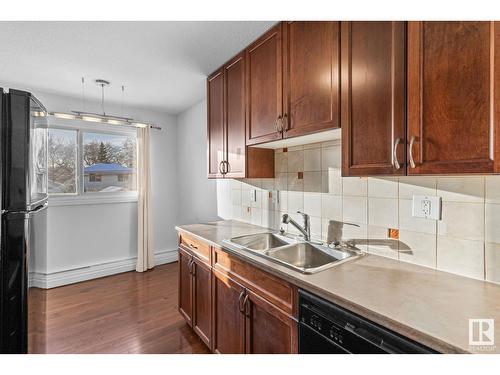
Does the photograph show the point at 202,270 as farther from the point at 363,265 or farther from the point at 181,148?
the point at 181,148

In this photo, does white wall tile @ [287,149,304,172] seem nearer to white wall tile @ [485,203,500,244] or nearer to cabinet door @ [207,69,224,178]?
cabinet door @ [207,69,224,178]

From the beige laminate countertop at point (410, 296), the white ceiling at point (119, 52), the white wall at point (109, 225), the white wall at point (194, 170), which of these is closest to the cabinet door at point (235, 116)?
the white ceiling at point (119, 52)

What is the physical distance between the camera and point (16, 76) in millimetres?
2471

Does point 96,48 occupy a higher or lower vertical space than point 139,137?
higher

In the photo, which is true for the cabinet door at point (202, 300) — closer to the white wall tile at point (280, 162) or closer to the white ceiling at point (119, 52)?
the white wall tile at point (280, 162)

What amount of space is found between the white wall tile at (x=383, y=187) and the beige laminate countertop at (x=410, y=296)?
35 cm

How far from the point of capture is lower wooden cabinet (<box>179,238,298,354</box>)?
1250 mm

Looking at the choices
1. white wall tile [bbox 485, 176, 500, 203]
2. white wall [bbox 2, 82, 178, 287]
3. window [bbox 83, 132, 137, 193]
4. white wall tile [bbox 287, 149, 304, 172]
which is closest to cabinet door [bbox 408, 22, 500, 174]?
white wall tile [bbox 485, 176, 500, 203]

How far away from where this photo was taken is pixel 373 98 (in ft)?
3.67

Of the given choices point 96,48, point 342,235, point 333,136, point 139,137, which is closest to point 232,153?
point 333,136

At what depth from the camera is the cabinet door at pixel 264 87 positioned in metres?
1.64

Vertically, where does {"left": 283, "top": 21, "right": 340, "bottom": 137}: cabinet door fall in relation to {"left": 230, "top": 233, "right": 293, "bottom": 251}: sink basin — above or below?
above

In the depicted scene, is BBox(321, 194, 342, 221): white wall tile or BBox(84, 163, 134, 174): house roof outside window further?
BBox(84, 163, 134, 174): house roof outside window
